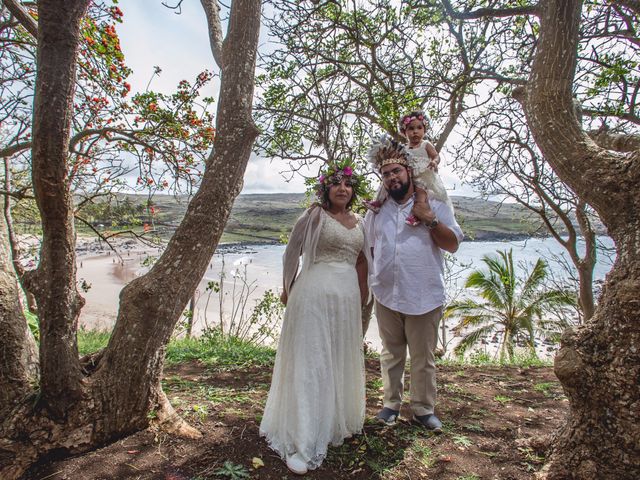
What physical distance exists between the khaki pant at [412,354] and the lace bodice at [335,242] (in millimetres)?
644

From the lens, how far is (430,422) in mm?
3275

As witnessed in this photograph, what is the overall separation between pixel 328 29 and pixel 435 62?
2212 mm

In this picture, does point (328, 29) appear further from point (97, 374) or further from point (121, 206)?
point (97, 374)

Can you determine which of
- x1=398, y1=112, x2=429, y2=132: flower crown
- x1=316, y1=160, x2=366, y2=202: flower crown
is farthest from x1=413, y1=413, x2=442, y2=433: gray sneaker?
x1=398, y1=112, x2=429, y2=132: flower crown

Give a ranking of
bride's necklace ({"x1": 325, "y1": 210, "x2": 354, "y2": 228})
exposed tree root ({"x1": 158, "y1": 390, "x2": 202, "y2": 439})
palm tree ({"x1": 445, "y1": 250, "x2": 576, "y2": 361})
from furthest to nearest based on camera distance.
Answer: palm tree ({"x1": 445, "y1": 250, "x2": 576, "y2": 361}) < bride's necklace ({"x1": 325, "y1": 210, "x2": 354, "y2": 228}) < exposed tree root ({"x1": 158, "y1": 390, "x2": 202, "y2": 439})

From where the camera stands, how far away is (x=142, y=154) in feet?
19.1

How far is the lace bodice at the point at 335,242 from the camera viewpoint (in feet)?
10.4

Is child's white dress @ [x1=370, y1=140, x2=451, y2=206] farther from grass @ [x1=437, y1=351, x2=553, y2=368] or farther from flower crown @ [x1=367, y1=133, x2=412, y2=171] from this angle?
grass @ [x1=437, y1=351, x2=553, y2=368]

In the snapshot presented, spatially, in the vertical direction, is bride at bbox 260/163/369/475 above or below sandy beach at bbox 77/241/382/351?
above

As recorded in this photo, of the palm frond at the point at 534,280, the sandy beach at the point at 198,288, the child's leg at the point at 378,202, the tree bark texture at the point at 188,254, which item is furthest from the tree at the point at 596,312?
the palm frond at the point at 534,280

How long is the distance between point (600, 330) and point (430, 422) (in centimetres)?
162

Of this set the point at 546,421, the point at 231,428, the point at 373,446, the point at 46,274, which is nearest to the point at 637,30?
the point at 546,421

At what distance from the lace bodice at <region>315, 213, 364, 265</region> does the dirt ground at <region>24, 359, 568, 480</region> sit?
4.82ft

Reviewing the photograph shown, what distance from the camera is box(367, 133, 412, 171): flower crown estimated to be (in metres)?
3.50
